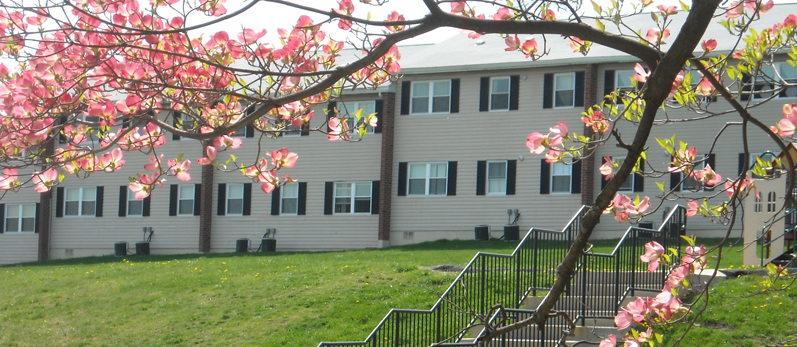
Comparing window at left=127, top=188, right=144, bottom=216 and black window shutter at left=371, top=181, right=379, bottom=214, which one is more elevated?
black window shutter at left=371, top=181, right=379, bottom=214

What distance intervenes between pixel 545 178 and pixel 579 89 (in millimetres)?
2968

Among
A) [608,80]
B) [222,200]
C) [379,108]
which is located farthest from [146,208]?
[608,80]

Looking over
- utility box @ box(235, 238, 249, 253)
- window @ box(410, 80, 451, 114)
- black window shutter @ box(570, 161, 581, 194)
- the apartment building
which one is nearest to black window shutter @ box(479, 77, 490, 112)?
the apartment building

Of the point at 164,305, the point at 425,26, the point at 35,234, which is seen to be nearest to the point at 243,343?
the point at 164,305

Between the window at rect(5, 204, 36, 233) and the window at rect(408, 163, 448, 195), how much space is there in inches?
649

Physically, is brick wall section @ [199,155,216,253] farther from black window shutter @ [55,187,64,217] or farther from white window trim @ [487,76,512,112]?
white window trim @ [487,76,512,112]

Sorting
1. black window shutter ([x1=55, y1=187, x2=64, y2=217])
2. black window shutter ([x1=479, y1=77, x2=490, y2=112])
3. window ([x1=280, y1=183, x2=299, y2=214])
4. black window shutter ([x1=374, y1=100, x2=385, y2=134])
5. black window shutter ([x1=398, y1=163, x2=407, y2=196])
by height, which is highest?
black window shutter ([x1=479, y1=77, x2=490, y2=112])

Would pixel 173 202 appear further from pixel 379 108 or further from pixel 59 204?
pixel 379 108

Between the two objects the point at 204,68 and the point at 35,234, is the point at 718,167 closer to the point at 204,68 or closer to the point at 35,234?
the point at 204,68

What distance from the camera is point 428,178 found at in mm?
27750

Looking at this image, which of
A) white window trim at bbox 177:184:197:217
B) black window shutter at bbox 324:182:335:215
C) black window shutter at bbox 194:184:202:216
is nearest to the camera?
black window shutter at bbox 324:182:335:215

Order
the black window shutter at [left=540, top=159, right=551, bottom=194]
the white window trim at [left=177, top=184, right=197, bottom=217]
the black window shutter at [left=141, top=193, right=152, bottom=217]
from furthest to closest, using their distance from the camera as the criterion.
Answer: the black window shutter at [left=141, top=193, right=152, bottom=217]
the white window trim at [left=177, top=184, right=197, bottom=217]
the black window shutter at [left=540, top=159, right=551, bottom=194]

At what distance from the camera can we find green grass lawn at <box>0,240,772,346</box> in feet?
50.8

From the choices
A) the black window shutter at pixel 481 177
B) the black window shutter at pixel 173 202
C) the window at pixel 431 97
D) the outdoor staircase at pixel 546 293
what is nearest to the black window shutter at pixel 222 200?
the black window shutter at pixel 173 202
